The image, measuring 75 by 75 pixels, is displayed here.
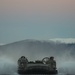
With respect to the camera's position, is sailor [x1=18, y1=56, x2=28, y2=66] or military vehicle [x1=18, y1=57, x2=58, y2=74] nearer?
military vehicle [x1=18, y1=57, x2=58, y2=74]

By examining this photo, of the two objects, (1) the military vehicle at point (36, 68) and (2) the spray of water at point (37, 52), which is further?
(2) the spray of water at point (37, 52)

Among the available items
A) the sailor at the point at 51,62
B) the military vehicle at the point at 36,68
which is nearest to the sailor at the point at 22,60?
the military vehicle at the point at 36,68

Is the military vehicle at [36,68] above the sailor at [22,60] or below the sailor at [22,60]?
below

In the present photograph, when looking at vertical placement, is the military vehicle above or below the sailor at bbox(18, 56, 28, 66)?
below

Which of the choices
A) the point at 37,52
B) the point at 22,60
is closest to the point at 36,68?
the point at 22,60

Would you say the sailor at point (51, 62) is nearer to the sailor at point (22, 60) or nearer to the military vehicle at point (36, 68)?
the military vehicle at point (36, 68)

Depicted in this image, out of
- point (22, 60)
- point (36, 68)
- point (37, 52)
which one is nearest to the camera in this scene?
point (36, 68)

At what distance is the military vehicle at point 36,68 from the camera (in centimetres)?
1482

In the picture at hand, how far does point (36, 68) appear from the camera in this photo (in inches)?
584

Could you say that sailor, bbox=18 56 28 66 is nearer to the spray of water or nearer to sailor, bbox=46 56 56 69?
the spray of water

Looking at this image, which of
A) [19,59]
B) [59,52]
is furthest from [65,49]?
[19,59]

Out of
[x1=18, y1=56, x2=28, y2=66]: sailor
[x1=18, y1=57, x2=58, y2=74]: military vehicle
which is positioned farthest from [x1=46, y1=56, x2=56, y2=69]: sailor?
[x1=18, y1=56, x2=28, y2=66]: sailor

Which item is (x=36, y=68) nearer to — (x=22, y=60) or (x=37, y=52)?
(x=22, y=60)

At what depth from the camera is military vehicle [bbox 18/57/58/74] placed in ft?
48.6
